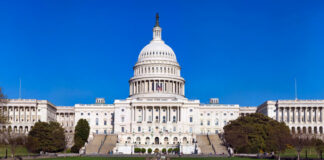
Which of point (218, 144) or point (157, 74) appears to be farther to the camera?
point (157, 74)

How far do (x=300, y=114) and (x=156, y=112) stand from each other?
1538 inches

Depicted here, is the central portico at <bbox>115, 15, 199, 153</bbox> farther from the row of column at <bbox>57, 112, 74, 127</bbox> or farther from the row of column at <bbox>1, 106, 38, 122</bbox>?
the row of column at <bbox>1, 106, 38, 122</bbox>

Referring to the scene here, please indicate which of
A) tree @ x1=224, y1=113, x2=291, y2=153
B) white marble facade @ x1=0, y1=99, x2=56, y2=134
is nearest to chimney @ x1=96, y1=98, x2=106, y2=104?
white marble facade @ x1=0, y1=99, x2=56, y2=134

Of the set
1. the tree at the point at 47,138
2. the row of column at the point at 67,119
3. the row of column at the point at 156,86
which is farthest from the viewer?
the row of column at the point at 67,119

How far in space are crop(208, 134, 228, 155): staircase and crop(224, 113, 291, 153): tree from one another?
75.3 inches

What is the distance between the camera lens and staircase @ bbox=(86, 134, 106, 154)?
110094mm

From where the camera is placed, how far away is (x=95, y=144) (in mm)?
119125

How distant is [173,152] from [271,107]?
46.4m

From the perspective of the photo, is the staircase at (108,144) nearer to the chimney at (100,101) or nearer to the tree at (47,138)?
the tree at (47,138)

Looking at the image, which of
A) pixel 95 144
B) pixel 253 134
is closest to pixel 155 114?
pixel 95 144

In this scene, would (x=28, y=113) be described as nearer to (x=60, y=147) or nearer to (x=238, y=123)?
(x=60, y=147)

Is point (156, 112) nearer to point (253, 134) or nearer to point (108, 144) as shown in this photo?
point (108, 144)

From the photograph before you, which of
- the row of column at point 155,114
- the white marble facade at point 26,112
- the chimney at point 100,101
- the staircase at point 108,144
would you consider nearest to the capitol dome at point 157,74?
the row of column at point 155,114

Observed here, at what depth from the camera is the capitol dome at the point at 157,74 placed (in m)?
158
